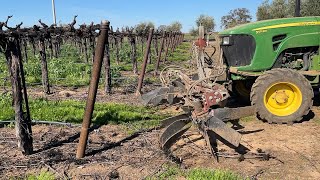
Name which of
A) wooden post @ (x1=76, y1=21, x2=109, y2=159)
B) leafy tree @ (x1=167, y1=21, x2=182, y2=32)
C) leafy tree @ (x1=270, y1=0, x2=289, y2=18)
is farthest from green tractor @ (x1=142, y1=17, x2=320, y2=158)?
leafy tree @ (x1=167, y1=21, x2=182, y2=32)

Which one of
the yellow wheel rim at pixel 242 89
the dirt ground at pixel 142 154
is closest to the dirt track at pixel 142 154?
the dirt ground at pixel 142 154

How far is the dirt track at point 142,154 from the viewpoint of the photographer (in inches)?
179

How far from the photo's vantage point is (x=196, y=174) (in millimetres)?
4230

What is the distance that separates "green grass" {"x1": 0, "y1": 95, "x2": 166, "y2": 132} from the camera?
6.78 metres

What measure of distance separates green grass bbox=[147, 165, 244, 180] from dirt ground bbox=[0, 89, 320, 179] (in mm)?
164

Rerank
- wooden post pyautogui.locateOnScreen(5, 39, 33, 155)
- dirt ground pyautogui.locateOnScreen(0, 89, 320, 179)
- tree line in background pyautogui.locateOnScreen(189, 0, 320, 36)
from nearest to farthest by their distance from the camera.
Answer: dirt ground pyautogui.locateOnScreen(0, 89, 320, 179) < wooden post pyautogui.locateOnScreen(5, 39, 33, 155) < tree line in background pyautogui.locateOnScreen(189, 0, 320, 36)

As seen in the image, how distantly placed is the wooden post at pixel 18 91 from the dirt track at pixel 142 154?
20 cm

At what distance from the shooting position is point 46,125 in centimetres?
663

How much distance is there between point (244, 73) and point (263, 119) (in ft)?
3.18

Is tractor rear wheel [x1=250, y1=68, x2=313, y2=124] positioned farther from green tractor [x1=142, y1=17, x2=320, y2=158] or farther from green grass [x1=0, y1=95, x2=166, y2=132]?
green grass [x1=0, y1=95, x2=166, y2=132]

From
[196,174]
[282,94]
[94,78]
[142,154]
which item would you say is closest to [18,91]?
[94,78]

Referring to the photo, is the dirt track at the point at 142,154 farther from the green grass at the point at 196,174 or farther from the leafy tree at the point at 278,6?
the leafy tree at the point at 278,6

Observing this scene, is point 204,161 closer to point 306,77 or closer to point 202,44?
point 202,44

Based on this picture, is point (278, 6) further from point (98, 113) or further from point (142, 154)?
point (142, 154)
